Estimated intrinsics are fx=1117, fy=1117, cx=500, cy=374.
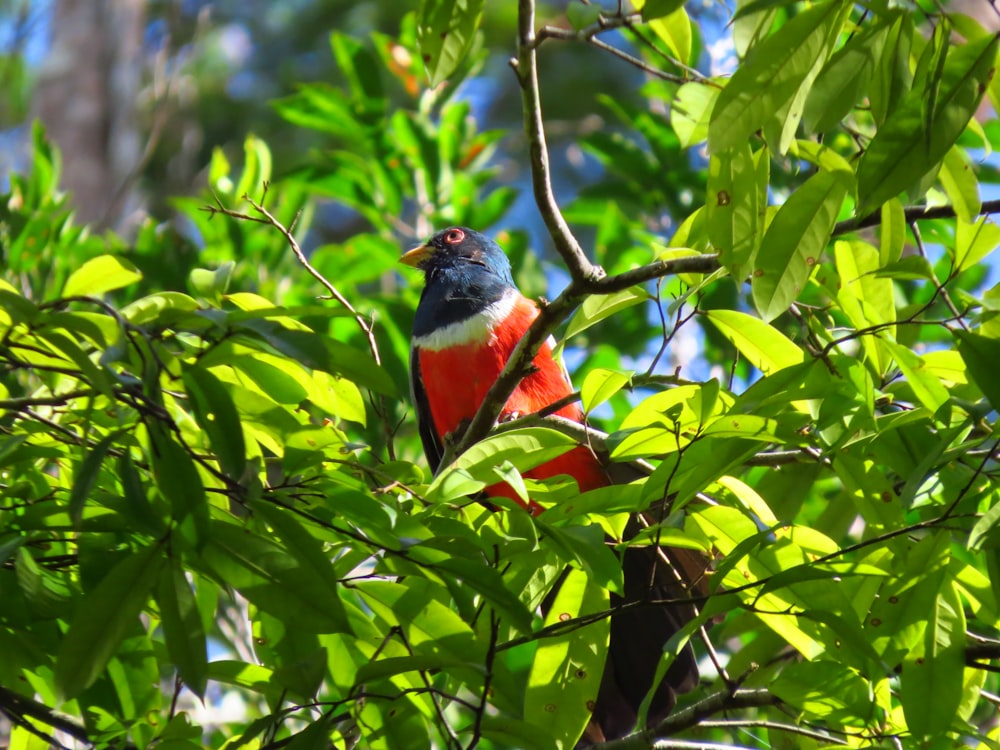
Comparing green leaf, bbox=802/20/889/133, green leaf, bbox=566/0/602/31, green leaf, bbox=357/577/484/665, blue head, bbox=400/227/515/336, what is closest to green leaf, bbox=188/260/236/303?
green leaf, bbox=357/577/484/665

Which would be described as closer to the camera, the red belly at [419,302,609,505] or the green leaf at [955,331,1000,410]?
the green leaf at [955,331,1000,410]

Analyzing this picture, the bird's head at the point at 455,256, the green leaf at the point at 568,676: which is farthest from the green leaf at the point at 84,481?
the bird's head at the point at 455,256

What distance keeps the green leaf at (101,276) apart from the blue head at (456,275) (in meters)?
2.14

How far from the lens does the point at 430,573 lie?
175 centimetres

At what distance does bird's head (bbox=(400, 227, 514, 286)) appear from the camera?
4.52 m

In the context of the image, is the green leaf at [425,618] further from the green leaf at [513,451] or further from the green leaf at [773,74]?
the green leaf at [773,74]

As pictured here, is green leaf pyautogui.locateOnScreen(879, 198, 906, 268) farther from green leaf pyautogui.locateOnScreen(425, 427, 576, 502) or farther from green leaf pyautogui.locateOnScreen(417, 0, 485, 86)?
green leaf pyautogui.locateOnScreen(417, 0, 485, 86)

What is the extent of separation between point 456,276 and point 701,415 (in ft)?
8.77

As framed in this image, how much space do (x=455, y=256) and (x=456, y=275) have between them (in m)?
0.16

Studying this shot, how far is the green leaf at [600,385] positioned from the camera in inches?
78.4

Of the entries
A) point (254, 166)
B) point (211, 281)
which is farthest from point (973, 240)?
point (254, 166)

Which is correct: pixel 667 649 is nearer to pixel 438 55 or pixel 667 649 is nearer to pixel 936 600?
pixel 936 600

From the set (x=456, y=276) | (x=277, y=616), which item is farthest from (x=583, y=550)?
(x=456, y=276)

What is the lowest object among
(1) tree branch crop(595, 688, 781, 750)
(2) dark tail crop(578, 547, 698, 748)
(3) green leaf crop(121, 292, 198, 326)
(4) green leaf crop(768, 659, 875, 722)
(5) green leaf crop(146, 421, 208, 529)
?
(2) dark tail crop(578, 547, 698, 748)
